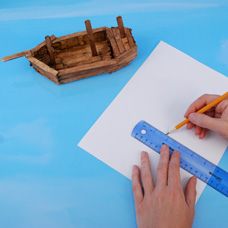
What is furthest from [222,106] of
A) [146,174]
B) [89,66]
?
[89,66]

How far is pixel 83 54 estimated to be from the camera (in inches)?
39.5

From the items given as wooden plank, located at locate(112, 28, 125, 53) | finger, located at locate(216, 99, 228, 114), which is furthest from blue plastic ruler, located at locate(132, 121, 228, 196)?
wooden plank, located at locate(112, 28, 125, 53)

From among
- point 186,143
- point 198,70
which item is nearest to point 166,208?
point 186,143

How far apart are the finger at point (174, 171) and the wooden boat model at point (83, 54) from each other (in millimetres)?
333

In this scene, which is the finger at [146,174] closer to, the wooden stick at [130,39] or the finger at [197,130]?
the finger at [197,130]

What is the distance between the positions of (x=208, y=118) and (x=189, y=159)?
0.40ft

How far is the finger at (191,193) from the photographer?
772mm

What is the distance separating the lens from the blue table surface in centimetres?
82

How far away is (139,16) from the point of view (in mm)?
1106

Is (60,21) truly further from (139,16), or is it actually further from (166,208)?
(166,208)

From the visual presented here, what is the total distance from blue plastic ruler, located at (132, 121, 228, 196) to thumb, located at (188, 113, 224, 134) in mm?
81

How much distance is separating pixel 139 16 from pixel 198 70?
11.8 inches

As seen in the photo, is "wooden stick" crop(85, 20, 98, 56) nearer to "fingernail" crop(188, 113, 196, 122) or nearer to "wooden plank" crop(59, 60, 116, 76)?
"wooden plank" crop(59, 60, 116, 76)

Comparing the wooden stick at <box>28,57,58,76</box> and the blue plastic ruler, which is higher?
the wooden stick at <box>28,57,58,76</box>
